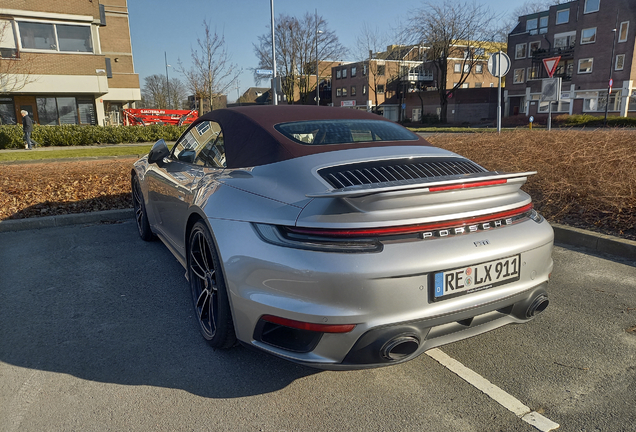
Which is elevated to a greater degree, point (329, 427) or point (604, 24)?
point (604, 24)

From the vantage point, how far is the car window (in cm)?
331

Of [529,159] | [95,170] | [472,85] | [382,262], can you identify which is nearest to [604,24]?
[472,85]

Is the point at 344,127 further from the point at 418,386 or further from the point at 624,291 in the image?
the point at 624,291

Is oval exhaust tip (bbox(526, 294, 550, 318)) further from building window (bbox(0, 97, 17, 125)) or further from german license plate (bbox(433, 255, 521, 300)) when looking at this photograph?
building window (bbox(0, 97, 17, 125))

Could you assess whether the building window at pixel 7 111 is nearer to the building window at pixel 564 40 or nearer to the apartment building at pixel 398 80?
the apartment building at pixel 398 80

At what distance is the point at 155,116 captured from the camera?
117 ft

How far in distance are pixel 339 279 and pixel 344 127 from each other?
64.5 inches

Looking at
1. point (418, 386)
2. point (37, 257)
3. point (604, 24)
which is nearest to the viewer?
point (418, 386)

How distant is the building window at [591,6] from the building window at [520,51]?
8.67 meters

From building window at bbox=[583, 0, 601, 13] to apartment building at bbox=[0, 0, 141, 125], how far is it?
44378mm

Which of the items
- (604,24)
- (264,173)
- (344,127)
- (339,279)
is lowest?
(339,279)

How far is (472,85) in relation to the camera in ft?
233

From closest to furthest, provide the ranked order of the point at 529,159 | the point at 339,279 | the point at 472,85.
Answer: the point at 339,279 < the point at 529,159 < the point at 472,85

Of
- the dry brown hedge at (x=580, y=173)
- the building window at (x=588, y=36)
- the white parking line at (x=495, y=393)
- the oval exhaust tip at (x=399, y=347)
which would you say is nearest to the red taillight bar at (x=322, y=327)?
the oval exhaust tip at (x=399, y=347)
